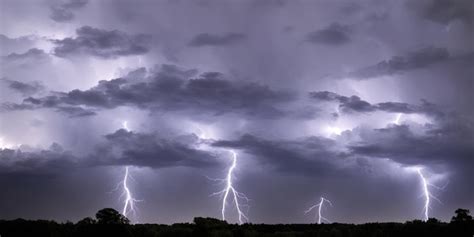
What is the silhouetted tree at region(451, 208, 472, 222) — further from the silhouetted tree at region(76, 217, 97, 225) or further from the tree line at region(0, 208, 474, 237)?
the silhouetted tree at region(76, 217, 97, 225)

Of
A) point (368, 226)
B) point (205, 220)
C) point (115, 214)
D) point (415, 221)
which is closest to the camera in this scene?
point (115, 214)

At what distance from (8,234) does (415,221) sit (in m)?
65.2

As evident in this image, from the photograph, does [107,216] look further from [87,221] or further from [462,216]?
[462,216]

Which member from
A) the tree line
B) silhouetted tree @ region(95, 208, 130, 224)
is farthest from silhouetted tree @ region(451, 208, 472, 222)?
silhouetted tree @ region(95, 208, 130, 224)

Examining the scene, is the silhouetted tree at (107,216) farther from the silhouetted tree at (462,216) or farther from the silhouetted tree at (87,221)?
the silhouetted tree at (462,216)

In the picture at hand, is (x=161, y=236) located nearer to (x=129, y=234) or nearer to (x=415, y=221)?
(x=129, y=234)

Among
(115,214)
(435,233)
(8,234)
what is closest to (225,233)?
(115,214)

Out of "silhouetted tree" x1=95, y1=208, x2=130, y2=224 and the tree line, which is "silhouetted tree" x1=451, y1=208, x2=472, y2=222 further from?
"silhouetted tree" x1=95, y1=208, x2=130, y2=224

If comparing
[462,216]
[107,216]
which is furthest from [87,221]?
[462,216]

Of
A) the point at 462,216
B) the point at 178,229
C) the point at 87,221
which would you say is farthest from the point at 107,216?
the point at 462,216

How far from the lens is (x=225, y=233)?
243 ft

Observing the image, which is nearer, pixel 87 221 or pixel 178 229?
pixel 87 221

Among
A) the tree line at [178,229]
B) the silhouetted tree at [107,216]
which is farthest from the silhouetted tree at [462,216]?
the silhouetted tree at [107,216]

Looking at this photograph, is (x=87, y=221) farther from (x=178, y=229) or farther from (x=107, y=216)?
(x=178, y=229)
